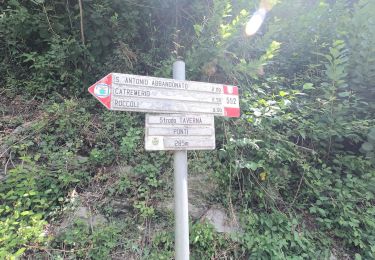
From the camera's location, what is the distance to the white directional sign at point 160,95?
176 centimetres

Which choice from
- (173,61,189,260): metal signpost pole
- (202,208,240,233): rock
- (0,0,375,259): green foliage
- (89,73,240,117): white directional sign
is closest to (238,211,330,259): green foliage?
(0,0,375,259): green foliage

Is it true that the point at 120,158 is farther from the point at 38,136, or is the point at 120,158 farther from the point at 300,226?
the point at 300,226

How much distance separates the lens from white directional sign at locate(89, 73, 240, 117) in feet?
5.76

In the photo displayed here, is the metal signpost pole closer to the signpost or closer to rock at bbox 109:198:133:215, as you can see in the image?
the signpost

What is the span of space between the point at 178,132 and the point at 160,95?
0.29 metres

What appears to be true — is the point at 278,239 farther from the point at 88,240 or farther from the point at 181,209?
the point at 88,240

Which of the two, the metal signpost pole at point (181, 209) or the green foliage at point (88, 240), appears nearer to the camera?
the metal signpost pole at point (181, 209)

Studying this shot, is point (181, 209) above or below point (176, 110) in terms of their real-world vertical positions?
below

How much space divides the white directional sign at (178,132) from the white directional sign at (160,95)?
52 mm

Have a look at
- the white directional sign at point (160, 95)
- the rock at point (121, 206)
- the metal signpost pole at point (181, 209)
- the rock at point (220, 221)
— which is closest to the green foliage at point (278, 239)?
the rock at point (220, 221)

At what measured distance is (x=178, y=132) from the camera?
187 centimetres

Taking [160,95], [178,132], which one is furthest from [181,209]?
[160,95]

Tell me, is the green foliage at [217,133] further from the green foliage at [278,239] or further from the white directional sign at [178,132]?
the white directional sign at [178,132]

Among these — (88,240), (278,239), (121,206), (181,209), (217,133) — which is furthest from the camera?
(217,133)
